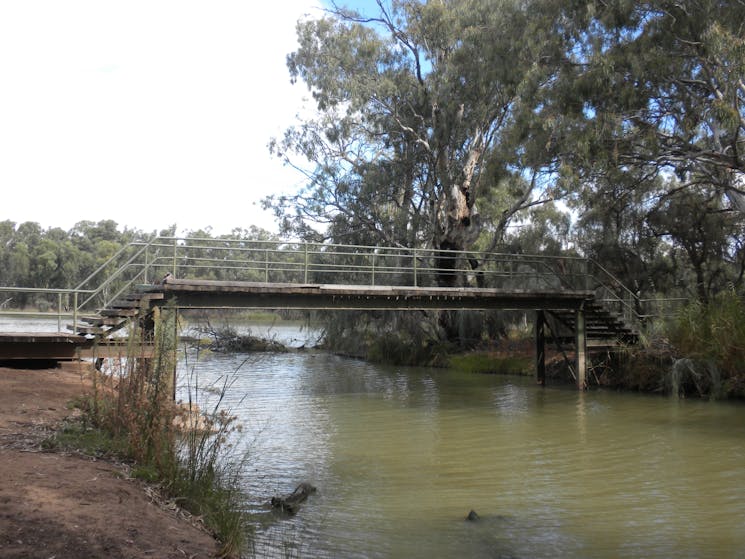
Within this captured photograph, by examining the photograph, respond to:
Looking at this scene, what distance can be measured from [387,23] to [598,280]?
48.4ft

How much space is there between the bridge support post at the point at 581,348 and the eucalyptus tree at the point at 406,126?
558cm

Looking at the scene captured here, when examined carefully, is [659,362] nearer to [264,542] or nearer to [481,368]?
[481,368]

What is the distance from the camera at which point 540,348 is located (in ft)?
75.4

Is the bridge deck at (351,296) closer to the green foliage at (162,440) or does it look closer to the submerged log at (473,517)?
the green foliage at (162,440)

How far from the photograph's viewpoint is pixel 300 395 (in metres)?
19.6

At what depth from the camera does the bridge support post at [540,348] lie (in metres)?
22.7

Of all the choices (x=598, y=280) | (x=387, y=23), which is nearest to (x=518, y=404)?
(x=598, y=280)

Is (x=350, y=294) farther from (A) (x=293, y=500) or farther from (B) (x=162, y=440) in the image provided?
(B) (x=162, y=440)

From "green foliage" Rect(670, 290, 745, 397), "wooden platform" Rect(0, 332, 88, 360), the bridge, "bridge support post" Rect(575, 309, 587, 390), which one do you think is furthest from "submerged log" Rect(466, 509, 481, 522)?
"bridge support post" Rect(575, 309, 587, 390)

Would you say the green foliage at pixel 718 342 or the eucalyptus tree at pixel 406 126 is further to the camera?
the eucalyptus tree at pixel 406 126

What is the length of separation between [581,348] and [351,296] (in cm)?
831

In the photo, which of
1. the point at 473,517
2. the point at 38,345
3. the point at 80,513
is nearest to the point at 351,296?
the point at 38,345

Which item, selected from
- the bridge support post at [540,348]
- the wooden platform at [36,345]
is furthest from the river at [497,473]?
the wooden platform at [36,345]

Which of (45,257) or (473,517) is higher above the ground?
(45,257)
